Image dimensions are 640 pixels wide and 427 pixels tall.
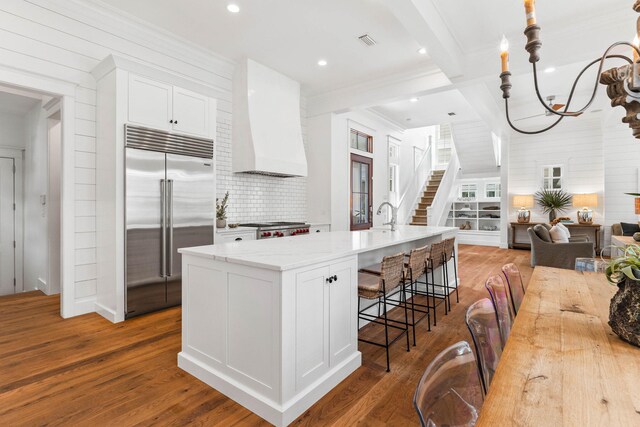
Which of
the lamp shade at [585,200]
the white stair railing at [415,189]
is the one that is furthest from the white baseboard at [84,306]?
the lamp shade at [585,200]

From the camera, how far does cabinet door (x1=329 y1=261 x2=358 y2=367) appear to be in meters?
2.18

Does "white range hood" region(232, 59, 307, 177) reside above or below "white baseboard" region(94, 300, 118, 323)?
above

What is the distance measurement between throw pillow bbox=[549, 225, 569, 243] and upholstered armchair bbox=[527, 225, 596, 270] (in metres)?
0.08

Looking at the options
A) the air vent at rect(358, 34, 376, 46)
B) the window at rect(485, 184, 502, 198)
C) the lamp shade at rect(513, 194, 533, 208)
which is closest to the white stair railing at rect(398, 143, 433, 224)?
the window at rect(485, 184, 502, 198)

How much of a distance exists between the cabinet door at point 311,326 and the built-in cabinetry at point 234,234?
7.48 feet

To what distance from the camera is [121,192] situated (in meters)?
3.29

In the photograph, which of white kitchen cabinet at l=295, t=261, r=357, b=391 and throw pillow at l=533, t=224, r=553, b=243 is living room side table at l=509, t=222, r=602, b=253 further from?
white kitchen cabinet at l=295, t=261, r=357, b=391

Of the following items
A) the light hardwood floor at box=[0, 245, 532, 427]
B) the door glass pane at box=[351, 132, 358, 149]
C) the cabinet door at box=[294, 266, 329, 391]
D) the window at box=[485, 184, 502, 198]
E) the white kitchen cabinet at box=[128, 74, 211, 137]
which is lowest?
the light hardwood floor at box=[0, 245, 532, 427]

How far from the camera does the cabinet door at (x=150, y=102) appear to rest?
338 centimetres

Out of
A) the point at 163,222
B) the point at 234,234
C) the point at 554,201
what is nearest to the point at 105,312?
the point at 163,222

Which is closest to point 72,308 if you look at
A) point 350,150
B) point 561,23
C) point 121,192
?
point 121,192

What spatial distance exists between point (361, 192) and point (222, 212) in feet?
11.0

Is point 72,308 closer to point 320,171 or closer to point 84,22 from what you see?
point 84,22

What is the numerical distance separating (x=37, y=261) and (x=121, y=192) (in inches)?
117
